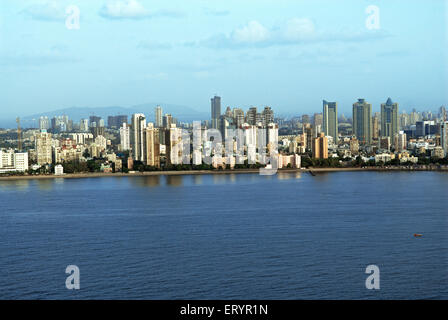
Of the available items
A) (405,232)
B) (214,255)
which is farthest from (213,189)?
(214,255)

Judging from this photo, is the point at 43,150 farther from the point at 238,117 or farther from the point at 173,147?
the point at 238,117

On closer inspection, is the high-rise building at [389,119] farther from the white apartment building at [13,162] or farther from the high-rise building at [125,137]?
the white apartment building at [13,162]

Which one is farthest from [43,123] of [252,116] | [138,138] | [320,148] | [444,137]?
[444,137]

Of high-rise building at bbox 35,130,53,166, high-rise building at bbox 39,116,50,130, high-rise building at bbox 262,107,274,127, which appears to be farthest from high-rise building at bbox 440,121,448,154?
high-rise building at bbox 39,116,50,130

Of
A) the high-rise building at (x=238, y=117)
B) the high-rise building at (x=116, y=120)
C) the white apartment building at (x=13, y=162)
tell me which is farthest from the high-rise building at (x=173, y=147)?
the high-rise building at (x=116, y=120)

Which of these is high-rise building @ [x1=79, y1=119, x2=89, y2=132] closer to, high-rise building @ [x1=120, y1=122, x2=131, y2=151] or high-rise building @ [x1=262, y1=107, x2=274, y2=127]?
high-rise building @ [x1=120, y1=122, x2=131, y2=151]

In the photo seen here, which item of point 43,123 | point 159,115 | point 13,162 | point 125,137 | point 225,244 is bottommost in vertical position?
point 225,244
